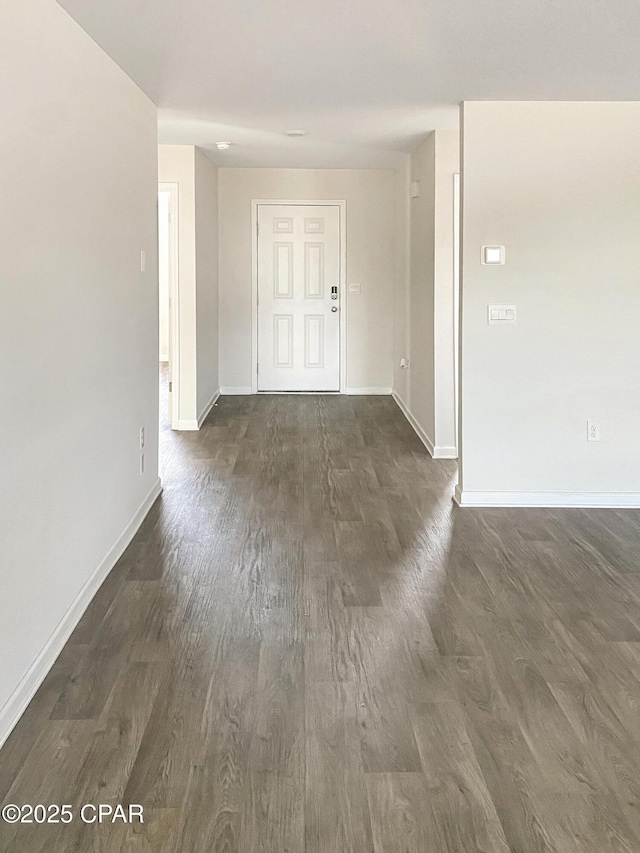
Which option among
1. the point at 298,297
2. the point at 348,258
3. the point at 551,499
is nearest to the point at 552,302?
the point at 551,499

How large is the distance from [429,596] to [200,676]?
1.14 meters

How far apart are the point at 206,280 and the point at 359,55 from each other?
13.9 ft

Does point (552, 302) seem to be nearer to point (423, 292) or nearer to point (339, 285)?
point (423, 292)

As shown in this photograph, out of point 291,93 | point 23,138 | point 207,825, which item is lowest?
point 207,825

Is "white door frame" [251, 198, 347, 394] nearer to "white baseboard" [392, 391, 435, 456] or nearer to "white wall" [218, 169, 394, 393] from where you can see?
"white wall" [218, 169, 394, 393]

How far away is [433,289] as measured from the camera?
6.18m

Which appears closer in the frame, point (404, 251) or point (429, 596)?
point (429, 596)

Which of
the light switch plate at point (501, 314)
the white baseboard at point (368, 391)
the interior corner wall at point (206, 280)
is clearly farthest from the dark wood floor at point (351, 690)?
the white baseboard at point (368, 391)

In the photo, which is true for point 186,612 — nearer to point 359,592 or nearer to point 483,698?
point 359,592

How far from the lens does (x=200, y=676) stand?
9.07 ft

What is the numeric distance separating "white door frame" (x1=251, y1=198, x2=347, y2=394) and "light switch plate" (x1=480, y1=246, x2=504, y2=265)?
4178mm

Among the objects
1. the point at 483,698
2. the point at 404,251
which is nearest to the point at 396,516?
the point at 483,698

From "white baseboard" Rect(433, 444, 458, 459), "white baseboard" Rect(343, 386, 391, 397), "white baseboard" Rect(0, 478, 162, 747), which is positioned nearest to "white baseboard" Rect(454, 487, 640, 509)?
"white baseboard" Rect(433, 444, 458, 459)

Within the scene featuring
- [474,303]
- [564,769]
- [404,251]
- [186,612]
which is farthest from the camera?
[404,251]
